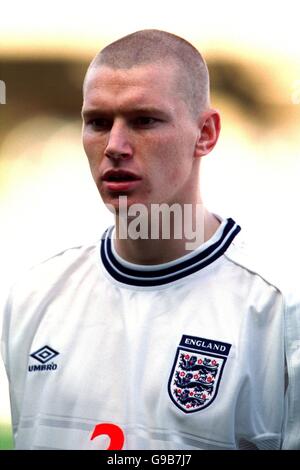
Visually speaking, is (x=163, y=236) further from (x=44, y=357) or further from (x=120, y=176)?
(x=44, y=357)

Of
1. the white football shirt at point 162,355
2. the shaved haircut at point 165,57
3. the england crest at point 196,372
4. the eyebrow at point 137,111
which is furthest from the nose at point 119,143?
the england crest at point 196,372

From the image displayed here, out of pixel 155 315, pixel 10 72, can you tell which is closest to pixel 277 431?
pixel 155 315

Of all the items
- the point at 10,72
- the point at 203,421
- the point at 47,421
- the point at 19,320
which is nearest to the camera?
the point at 203,421

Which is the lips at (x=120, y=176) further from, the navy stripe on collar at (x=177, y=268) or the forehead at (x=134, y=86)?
the navy stripe on collar at (x=177, y=268)

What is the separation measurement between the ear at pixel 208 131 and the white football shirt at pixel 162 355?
0.88 feet

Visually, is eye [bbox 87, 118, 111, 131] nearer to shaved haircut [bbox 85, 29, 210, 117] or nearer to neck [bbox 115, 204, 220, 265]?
shaved haircut [bbox 85, 29, 210, 117]

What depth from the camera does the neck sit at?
9.34ft

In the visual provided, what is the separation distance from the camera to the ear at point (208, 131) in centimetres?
289

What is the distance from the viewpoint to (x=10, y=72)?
8703mm

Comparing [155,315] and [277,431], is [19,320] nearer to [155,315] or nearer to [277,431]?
[155,315]

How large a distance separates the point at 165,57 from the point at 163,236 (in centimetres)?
58

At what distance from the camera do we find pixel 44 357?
291cm

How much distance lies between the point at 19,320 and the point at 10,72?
19.8 feet
